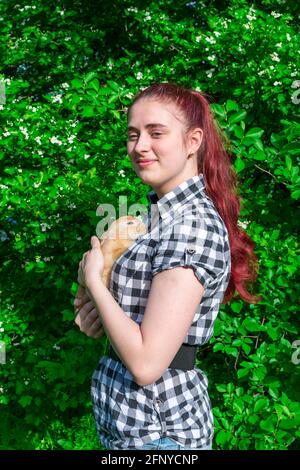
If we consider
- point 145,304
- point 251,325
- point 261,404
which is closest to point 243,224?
point 251,325

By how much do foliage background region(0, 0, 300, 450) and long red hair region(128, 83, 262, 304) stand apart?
3.17ft

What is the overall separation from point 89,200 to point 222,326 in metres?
0.93

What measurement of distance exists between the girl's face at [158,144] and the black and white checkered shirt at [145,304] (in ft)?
0.16

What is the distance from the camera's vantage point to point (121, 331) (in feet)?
4.72

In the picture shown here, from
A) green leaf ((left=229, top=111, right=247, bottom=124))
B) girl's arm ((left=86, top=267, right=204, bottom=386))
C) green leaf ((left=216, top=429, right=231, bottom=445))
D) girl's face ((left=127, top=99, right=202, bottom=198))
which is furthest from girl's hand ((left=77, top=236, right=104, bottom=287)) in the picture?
green leaf ((left=216, top=429, right=231, bottom=445))

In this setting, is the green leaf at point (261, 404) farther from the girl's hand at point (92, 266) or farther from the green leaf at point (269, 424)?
the girl's hand at point (92, 266)

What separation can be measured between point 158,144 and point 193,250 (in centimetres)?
32

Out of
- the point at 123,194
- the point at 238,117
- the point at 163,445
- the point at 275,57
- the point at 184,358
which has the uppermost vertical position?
the point at 275,57

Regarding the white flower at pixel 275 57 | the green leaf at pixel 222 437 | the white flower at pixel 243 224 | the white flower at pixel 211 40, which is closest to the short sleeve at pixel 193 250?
the white flower at pixel 243 224

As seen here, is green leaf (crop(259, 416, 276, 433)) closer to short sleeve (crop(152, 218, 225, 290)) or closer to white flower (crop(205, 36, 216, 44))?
short sleeve (crop(152, 218, 225, 290))

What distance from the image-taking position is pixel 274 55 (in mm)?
3361

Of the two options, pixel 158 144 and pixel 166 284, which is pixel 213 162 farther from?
pixel 166 284

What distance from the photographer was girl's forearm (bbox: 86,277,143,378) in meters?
1.42

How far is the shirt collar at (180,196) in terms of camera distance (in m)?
1.67
